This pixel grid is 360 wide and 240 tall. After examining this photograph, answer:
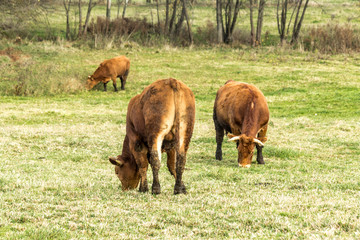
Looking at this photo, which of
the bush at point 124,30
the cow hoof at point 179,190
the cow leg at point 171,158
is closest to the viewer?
the cow hoof at point 179,190

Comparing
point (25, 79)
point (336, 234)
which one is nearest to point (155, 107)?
point (336, 234)

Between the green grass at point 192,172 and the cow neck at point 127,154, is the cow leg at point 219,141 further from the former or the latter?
the cow neck at point 127,154

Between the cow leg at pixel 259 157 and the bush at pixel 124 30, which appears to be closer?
the cow leg at pixel 259 157

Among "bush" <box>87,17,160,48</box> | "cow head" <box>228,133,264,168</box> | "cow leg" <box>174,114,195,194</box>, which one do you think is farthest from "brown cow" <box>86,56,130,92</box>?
"cow leg" <box>174,114,195,194</box>

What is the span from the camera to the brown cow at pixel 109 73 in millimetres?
25991

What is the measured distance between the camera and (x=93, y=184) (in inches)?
338

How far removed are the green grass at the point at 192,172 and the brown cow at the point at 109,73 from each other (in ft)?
1.96

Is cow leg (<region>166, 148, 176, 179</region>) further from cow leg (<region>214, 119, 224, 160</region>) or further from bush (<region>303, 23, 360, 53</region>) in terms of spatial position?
bush (<region>303, 23, 360, 53</region>)

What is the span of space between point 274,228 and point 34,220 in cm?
284

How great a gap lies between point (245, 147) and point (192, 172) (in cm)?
140

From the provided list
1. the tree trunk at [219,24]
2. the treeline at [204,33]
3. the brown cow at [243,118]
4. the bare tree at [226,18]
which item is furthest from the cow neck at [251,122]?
the bare tree at [226,18]

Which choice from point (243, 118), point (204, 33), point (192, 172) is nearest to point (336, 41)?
point (204, 33)

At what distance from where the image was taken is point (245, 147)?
10633 mm

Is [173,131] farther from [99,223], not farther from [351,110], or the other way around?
[351,110]
